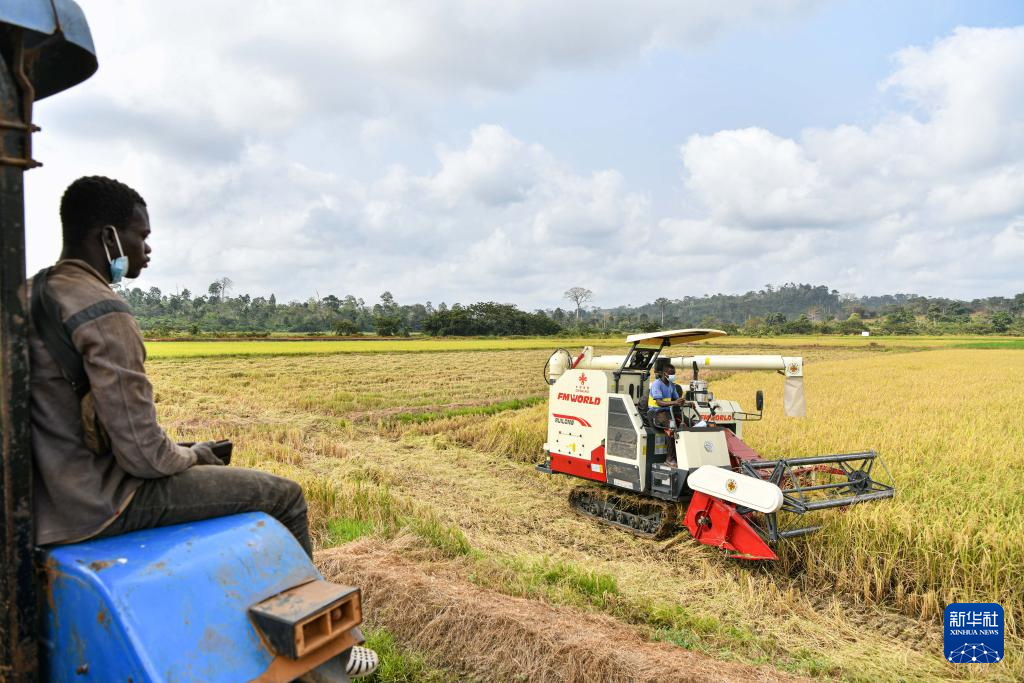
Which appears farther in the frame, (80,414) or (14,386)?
(80,414)

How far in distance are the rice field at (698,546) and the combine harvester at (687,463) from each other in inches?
15.8

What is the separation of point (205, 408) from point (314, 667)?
55.8 feet

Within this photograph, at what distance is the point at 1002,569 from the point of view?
547cm

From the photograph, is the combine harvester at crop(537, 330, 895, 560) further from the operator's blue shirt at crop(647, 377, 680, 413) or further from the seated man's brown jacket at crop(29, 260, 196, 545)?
the seated man's brown jacket at crop(29, 260, 196, 545)

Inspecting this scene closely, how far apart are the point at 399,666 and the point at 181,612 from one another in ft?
6.99

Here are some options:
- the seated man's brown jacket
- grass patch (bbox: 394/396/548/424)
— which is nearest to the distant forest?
grass patch (bbox: 394/396/548/424)

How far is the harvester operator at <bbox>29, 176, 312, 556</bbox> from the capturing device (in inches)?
73.9

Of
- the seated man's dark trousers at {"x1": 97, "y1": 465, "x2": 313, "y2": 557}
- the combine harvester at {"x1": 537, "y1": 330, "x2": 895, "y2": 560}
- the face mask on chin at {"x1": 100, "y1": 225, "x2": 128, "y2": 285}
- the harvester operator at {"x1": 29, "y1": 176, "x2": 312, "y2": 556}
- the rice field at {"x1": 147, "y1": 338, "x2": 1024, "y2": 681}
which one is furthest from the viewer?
the combine harvester at {"x1": 537, "y1": 330, "x2": 895, "y2": 560}

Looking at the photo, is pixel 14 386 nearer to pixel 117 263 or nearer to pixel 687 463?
pixel 117 263

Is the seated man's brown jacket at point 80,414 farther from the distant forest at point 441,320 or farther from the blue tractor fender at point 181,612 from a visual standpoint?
the distant forest at point 441,320

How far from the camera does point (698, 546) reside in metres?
7.20

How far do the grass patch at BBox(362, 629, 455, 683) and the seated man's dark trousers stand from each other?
1532 mm
